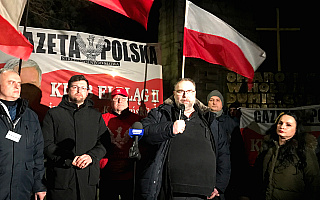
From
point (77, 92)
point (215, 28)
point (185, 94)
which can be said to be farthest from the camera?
point (215, 28)

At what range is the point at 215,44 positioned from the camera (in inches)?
217

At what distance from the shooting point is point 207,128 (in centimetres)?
391

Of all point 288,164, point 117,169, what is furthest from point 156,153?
point 288,164

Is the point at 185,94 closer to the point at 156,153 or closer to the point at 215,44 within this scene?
the point at 156,153

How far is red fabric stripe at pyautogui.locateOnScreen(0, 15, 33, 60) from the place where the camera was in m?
3.72

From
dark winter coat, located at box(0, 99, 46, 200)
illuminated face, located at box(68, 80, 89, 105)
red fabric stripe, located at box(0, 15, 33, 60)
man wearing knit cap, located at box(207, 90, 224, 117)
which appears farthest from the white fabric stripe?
dark winter coat, located at box(0, 99, 46, 200)

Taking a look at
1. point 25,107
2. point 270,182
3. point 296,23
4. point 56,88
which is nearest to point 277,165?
point 270,182

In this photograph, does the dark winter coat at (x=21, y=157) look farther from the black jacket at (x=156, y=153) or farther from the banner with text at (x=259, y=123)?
the banner with text at (x=259, y=123)

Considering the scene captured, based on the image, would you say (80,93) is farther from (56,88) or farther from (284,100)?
(284,100)

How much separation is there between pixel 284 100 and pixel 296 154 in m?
6.09

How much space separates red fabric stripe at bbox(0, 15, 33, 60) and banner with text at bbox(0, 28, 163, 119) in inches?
81.6

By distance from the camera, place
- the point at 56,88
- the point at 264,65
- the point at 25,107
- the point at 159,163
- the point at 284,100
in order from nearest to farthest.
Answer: the point at 159,163, the point at 25,107, the point at 56,88, the point at 284,100, the point at 264,65

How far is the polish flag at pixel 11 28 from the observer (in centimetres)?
367

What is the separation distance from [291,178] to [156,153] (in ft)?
A: 5.88
